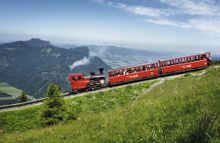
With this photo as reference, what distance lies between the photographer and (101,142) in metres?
9.48

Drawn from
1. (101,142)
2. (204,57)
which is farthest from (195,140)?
(204,57)

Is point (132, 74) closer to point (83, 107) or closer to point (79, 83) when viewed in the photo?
point (79, 83)

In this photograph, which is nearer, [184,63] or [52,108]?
[52,108]

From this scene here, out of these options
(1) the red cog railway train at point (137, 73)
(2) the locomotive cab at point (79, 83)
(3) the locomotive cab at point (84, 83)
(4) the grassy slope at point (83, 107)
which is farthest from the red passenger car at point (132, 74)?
(4) the grassy slope at point (83, 107)

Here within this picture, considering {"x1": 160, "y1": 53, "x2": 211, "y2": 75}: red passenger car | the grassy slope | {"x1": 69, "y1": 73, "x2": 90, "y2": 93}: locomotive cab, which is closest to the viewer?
the grassy slope

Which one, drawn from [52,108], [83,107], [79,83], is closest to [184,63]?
[79,83]

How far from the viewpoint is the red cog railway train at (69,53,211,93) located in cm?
5434

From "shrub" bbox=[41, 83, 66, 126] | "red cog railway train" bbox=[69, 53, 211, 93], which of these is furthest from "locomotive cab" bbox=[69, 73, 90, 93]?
"shrub" bbox=[41, 83, 66, 126]

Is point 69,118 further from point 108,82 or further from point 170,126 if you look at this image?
point 108,82

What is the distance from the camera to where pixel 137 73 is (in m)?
54.8

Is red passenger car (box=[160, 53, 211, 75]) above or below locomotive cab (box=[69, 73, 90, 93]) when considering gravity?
above

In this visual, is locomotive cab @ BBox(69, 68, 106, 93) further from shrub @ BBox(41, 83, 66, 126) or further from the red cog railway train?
shrub @ BBox(41, 83, 66, 126)

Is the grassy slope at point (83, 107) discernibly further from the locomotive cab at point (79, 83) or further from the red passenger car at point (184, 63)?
the red passenger car at point (184, 63)

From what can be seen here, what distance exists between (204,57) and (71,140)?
164 feet
